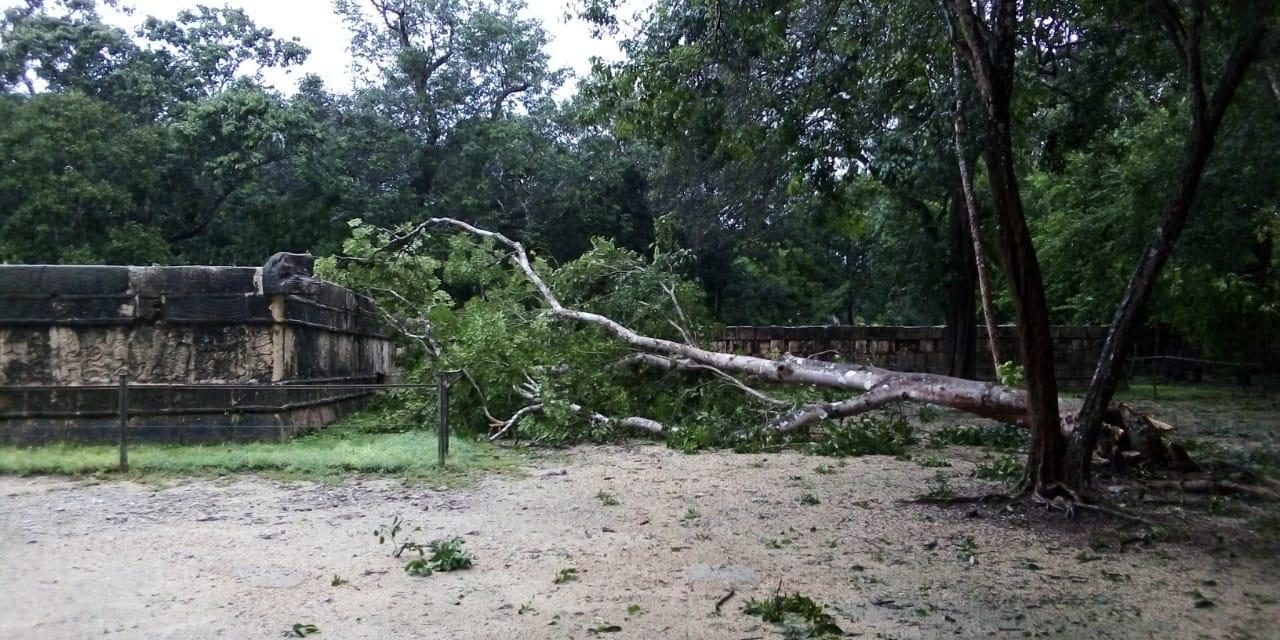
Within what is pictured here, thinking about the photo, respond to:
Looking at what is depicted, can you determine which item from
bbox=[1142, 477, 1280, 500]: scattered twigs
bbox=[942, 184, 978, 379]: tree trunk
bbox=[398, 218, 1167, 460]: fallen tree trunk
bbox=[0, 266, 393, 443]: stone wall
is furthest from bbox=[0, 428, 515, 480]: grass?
bbox=[942, 184, 978, 379]: tree trunk

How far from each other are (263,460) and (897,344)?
14101 millimetres

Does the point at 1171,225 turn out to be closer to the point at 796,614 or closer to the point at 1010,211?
the point at 1010,211

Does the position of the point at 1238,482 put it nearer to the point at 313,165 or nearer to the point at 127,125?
the point at 313,165

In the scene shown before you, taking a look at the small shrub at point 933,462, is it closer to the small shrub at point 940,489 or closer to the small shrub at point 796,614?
the small shrub at point 940,489

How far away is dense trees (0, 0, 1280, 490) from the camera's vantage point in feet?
28.4

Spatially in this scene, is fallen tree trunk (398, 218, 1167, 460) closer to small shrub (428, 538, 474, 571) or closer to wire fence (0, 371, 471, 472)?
wire fence (0, 371, 471, 472)

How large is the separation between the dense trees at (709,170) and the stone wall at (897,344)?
816 mm

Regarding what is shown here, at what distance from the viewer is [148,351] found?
1059cm

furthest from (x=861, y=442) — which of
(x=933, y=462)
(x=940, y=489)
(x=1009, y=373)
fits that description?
(x=940, y=489)

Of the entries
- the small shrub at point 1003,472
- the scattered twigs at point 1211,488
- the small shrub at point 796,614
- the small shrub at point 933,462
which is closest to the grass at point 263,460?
the small shrub at point 933,462

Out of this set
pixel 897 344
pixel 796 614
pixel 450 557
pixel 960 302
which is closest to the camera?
pixel 796 614

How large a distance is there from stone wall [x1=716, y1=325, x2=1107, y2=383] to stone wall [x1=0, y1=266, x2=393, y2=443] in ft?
32.1

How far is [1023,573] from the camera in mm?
5531

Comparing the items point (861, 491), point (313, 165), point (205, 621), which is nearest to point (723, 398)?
point (861, 491)
